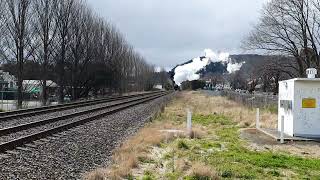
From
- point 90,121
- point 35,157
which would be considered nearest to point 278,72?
point 90,121

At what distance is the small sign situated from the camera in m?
18.2

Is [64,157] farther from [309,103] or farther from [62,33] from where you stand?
[62,33]

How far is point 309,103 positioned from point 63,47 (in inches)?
1676

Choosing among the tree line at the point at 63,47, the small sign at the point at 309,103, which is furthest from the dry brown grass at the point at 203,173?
the tree line at the point at 63,47

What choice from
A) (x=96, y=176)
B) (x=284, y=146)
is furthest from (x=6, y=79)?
(x=96, y=176)

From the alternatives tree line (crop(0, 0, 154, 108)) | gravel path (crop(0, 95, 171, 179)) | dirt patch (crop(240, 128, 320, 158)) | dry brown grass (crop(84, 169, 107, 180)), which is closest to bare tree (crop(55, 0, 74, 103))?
tree line (crop(0, 0, 154, 108))

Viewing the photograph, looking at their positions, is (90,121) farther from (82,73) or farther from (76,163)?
(82,73)

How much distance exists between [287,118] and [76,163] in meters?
10.6

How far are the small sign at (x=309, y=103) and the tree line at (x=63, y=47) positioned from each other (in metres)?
28.4

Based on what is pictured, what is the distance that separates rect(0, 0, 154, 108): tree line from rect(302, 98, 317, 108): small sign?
28.4 metres

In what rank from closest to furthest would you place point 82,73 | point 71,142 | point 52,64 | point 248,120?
point 71,142, point 248,120, point 52,64, point 82,73

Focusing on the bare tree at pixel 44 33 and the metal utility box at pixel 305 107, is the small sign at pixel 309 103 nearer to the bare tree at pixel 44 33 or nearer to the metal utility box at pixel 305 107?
the metal utility box at pixel 305 107

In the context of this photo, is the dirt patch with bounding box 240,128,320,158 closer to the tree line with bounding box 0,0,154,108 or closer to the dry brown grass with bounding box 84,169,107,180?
the dry brown grass with bounding box 84,169,107,180

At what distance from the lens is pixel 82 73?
6412cm
